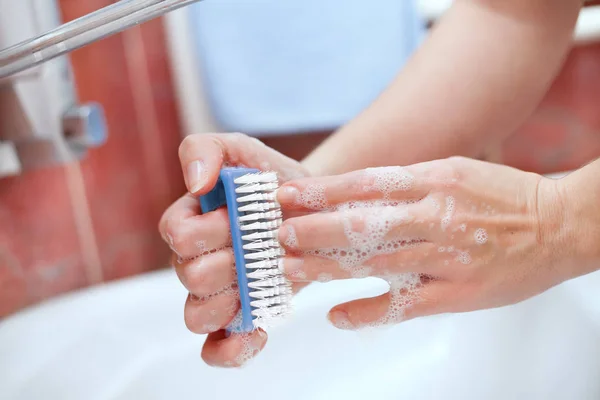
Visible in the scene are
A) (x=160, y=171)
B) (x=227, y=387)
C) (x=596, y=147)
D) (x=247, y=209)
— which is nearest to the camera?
(x=247, y=209)

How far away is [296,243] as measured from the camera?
45 centimetres

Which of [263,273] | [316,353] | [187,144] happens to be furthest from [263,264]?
[316,353]

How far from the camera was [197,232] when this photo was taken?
461mm

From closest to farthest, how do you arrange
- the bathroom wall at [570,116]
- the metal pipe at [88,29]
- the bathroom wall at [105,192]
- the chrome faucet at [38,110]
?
the metal pipe at [88,29] → the chrome faucet at [38,110] → the bathroom wall at [105,192] → the bathroom wall at [570,116]

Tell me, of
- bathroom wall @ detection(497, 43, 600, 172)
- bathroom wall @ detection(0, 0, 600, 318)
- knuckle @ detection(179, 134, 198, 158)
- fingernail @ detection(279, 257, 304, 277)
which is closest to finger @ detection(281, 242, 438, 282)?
fingernail @ detection(279, 257, 304, 277)

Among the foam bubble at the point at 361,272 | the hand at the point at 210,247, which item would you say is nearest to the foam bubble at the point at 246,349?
the hand at the point at 210,247

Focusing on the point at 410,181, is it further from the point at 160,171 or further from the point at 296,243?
the point at 160,171

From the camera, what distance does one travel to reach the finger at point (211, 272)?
46 centimetres

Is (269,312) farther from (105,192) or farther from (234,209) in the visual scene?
(105,192)

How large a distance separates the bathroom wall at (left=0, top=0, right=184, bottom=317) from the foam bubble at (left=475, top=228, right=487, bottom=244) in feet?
1.23

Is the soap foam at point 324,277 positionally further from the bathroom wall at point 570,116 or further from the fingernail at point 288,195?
the bathroom wall at point 570,116

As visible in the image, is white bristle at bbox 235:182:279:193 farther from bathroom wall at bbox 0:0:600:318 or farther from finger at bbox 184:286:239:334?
bathroom wall at bbox 0:0:600:318

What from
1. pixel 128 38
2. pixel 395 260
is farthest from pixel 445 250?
pixel 128 38

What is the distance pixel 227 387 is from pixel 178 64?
0.59m
